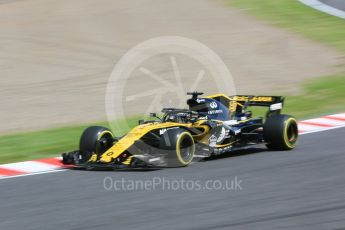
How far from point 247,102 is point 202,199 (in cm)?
347

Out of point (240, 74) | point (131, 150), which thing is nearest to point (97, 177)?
point (131, 150)

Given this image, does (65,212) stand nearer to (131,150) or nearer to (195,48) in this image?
(131,150)

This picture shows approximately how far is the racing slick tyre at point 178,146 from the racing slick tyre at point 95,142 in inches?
38.2

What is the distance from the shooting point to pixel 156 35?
70.1 feet

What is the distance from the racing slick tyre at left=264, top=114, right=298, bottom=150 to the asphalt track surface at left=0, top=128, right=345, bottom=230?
0.18 metres

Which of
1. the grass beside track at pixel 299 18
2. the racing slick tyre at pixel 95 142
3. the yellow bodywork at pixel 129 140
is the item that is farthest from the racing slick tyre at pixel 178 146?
the grass beside track at pixel 299 18

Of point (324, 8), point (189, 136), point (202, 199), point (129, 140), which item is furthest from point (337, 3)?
point (202, 199)

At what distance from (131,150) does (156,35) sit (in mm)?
12096

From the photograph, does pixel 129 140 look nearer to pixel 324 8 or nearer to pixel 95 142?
pixel 95 142

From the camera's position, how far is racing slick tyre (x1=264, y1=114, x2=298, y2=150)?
10359 millimetres

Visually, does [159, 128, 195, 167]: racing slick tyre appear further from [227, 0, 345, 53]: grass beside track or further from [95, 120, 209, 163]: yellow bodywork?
[227, 0, 345, 53]: grass beside track

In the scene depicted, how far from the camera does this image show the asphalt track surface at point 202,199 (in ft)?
23.4

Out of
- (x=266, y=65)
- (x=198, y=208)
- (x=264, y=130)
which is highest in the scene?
(x=266, y=65)

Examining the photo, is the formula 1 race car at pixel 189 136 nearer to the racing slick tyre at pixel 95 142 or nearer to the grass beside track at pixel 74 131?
the racing slick tyre at pixel 95 142
